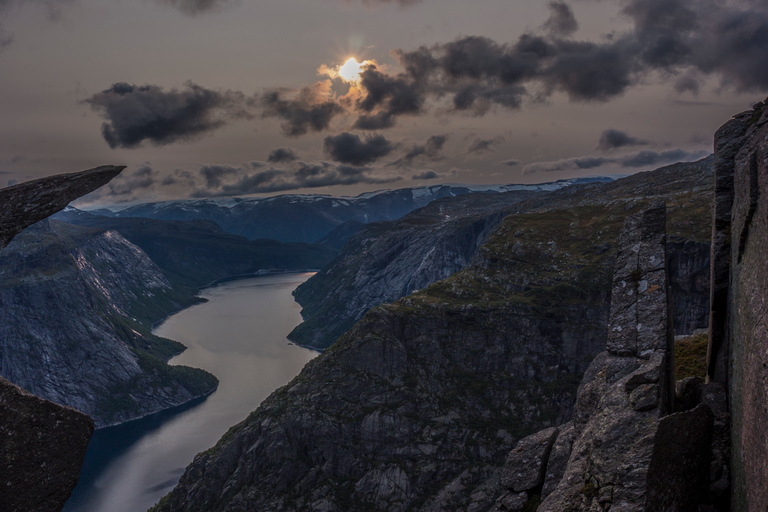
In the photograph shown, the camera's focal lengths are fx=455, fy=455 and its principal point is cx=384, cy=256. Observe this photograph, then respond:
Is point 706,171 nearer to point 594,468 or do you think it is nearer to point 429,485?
point 429,485

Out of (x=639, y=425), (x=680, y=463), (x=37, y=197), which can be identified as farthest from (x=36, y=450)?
(x=680, y=463)

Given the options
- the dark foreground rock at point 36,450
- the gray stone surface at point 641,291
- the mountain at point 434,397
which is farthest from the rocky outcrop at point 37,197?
the mountain at point 434,397

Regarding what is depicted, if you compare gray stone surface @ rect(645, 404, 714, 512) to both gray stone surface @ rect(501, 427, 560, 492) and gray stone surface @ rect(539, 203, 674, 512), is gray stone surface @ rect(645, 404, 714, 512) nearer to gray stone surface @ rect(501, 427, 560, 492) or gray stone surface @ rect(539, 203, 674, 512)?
gray stone surface @ rect(539, 203, 674, 512)

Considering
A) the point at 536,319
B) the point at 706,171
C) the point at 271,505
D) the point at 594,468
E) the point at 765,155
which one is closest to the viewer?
the point at 765,155

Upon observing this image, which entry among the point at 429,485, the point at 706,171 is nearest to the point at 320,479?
the point at 429,485

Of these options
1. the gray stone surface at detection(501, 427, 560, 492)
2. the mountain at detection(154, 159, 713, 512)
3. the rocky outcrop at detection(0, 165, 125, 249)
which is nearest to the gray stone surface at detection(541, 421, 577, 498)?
the gray stone surface at detection(501, 427, 560, 492)

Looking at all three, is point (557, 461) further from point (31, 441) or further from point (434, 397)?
point (434, 397)

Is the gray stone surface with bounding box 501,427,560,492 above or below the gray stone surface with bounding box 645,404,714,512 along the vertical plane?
below
